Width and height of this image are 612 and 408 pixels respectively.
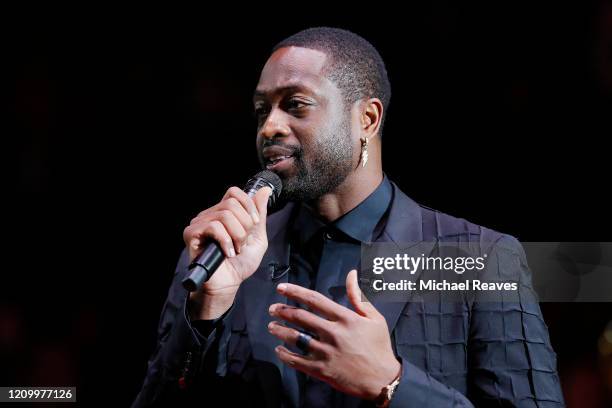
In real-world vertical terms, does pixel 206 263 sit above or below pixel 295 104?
below

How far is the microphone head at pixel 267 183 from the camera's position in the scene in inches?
49.8

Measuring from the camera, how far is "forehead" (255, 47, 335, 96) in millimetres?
1423

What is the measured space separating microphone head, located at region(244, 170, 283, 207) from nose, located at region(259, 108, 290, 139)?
86 mm

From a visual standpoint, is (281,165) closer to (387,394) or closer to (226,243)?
(226,243)

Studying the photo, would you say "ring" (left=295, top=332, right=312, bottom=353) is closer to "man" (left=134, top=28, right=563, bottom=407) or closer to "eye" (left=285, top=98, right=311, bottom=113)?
"man" (left=134, top=28, right=563, bottom=407)

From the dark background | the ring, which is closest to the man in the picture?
the ring

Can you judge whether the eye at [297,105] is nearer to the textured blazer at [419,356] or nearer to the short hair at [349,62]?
the short hair at [349,62]

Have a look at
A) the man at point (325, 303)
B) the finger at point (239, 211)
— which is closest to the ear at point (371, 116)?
the man at point (325, 303)

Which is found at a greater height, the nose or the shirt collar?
the nose

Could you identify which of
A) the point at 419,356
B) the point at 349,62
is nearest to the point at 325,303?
the point at 419,356

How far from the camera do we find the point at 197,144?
208cm

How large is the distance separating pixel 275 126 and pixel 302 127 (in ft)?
0.19

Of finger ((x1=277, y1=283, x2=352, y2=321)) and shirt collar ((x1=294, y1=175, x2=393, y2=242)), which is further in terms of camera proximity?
shirt collar ((x1=294, y1=175, x2=393, y2=242))

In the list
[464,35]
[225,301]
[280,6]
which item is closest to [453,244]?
[225,301]
